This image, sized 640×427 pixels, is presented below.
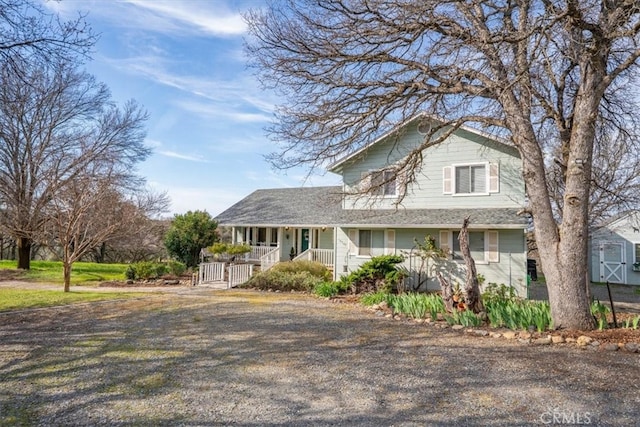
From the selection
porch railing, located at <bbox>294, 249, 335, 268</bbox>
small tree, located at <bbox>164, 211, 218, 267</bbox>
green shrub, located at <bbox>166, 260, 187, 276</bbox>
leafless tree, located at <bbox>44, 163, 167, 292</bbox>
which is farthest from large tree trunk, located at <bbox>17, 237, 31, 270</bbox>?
porch railing, located at <bbox>294, 249, 335, 268</bbox>

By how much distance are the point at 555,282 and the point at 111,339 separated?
29.8 ft

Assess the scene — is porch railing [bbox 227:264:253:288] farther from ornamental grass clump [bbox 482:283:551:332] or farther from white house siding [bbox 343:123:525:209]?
ornamental grass clump [bbox 482:283:551:332]

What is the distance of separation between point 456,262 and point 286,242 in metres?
10.7

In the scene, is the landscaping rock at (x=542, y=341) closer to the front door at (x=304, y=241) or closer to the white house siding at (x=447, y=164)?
the white house siding at (x=447, y=164)

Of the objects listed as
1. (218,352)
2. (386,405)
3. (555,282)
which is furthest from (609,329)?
(218,352)

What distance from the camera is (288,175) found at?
10766 mm

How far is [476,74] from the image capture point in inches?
354

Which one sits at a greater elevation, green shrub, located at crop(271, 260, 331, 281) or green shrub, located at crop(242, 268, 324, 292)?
green shrub, located at crop(271, 260, 331, 281)

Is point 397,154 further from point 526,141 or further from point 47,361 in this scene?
point 47,361

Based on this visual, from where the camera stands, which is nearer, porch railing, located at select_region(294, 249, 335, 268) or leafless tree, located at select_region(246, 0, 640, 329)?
leafless tree, located at select_region(246, 0, 640, 329)

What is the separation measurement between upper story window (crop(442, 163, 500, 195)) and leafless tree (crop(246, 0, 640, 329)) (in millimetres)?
4595

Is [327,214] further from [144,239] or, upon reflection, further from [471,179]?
[144,239]

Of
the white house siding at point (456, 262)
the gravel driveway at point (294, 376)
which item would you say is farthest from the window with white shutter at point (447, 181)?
the gravel driveway at point (294, 376)

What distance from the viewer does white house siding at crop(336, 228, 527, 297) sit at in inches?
574
